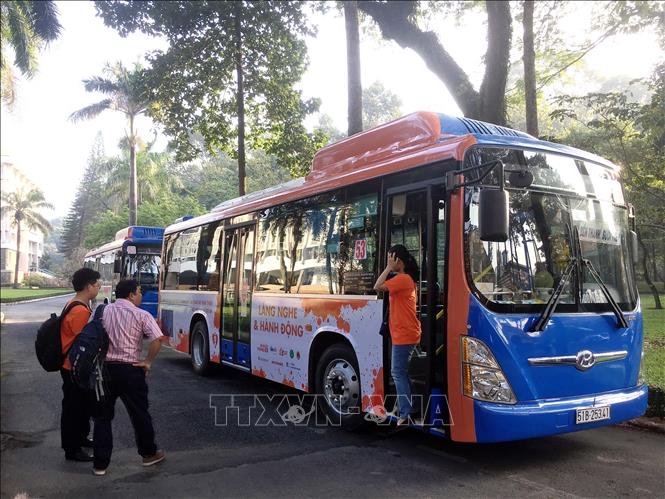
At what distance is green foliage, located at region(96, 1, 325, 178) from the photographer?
56.5ft

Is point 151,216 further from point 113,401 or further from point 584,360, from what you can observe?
point 584,360

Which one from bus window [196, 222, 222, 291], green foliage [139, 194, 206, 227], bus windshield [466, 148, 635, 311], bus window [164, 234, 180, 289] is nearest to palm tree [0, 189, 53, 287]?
green foliage [139, 194, 206, 227]

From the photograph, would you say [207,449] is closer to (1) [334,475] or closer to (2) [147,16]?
(1) [334,475]

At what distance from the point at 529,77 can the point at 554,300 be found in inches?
289

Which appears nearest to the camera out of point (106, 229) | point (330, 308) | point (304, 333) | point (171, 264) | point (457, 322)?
point (457, 322)

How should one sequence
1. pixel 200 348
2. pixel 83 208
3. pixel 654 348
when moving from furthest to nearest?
pixel 83 208 < pixel 654 348 < pixel 200 348

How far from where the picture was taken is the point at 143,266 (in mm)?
17109

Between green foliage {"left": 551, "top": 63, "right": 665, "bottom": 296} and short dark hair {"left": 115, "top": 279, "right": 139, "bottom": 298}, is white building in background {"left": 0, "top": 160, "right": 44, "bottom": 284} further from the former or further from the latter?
short dark hair {"left": 115, "top": 279, "right": 139, "bottom": 298}

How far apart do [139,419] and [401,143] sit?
3885 millimetres

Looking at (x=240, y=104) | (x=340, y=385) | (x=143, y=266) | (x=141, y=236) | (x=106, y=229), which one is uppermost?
(x=240, y=104)

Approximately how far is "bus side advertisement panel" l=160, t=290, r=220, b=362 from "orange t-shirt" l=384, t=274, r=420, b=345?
4.76 meters

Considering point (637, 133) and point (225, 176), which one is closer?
point (637, 133)

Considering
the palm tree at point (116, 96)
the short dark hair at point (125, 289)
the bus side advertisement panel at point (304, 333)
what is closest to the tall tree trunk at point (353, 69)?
the bus side advertisement panel at point (304, 333)

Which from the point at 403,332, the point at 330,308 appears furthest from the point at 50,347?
the point at 403,332
